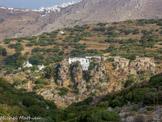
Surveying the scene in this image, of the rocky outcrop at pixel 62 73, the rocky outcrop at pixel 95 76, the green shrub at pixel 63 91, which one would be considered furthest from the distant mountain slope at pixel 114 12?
the green shrub at pixel 63 91

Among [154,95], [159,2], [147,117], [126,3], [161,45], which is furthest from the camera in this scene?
[126,3]

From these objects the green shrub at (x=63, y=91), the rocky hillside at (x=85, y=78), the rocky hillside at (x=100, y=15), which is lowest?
the green shrub at (x=63, y=91)

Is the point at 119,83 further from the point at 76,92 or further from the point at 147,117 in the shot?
the point at 147,117

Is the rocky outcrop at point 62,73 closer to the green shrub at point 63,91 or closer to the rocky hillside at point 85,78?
the rocky hillside at point 85,78

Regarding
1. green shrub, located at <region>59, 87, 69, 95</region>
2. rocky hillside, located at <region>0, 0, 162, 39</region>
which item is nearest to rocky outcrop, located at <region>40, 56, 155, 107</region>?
green shrub, located at <region>59, 87, 69, 95</region>

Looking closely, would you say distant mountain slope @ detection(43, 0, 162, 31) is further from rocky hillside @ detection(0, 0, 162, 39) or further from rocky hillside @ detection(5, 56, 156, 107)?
rocky hillside @ detection(5, 56, 156, 107)

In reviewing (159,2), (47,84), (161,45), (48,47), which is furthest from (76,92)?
(159,2)

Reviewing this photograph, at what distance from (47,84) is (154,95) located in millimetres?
25054

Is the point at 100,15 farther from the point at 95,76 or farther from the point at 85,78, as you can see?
the point at 95,76

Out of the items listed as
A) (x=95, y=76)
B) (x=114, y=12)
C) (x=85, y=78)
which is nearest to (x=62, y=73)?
(x=85, y=78)

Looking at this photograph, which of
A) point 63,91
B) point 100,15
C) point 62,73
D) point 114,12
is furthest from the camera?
point 114,12

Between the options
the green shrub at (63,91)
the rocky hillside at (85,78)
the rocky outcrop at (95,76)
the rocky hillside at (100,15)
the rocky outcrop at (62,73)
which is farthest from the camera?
the rocky hillside at (100,15)

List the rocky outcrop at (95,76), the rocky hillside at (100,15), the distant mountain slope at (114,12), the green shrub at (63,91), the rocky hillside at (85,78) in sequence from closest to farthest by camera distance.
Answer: the green shrub at (63,91), the rocky hillside at (85,78), the rocky outcrop at (95,76), the distant mountain slope at (114,12), the rocky hillside at (100,15)

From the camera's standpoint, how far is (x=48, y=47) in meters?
71.8
